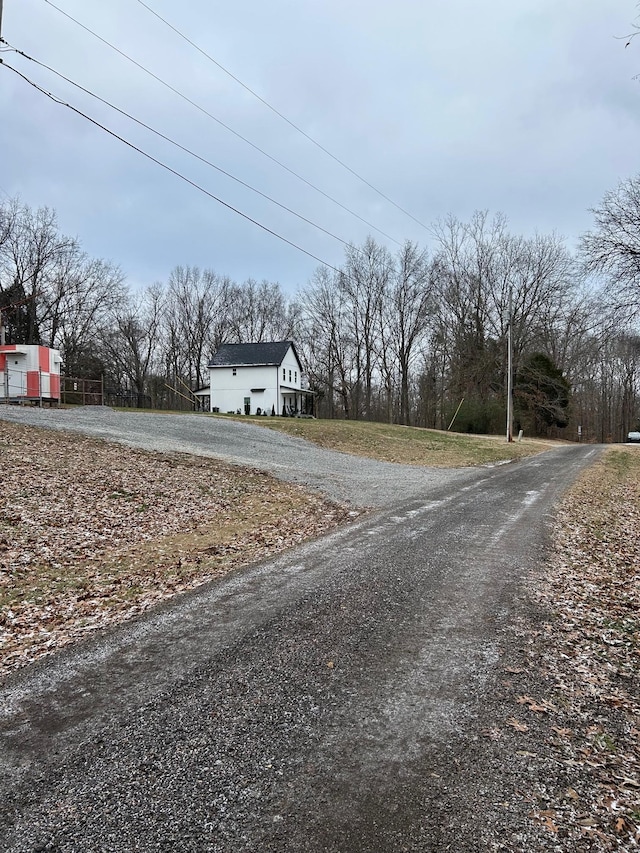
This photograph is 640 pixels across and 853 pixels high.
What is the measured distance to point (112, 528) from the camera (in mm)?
8258

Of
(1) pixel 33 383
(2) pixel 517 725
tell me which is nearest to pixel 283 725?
(2) pixel 517 725

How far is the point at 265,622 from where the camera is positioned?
4.67 meters

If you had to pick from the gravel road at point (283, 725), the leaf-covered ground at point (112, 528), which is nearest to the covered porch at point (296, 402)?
the leaf-covered ground at point (112, 528)

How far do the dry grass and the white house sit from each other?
1430 cm

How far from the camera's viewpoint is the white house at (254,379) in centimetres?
4181

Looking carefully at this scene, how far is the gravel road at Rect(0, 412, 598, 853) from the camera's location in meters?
2.31

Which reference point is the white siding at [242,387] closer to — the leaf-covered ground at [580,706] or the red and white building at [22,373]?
the red and white building at [22,373]

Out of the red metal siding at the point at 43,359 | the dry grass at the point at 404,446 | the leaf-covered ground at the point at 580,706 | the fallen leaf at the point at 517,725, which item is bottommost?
the leaf-covered ground at the point at 580,706

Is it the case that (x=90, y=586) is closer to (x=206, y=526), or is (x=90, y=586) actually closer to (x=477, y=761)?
(x=206, y=526)

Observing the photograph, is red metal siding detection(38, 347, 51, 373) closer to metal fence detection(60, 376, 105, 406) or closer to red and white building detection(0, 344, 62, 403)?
red and white building detection(0, 344, 62, 403)

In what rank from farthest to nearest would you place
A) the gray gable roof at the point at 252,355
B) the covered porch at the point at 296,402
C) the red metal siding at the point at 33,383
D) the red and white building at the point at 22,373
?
the covered porch at the point at 296,402 → the gray gable roof at the point at 252,355 → the red metal siding at the point at 33,383 → the red and white building at the point at 22,373

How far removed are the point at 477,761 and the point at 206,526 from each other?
6658mm

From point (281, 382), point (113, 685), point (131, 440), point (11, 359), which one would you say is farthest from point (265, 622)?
point (281, 382)

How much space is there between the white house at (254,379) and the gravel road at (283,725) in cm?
3611
